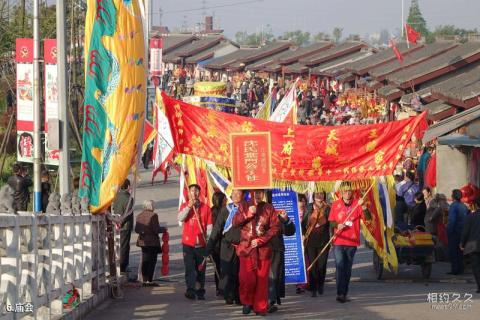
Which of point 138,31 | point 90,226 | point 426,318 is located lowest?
point 426,318

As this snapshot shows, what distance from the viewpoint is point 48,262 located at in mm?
12086

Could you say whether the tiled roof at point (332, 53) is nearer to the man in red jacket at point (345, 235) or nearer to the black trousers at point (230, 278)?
the man in red jacket at point (345, 235)

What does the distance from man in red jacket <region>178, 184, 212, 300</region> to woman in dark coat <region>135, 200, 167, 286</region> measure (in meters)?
1.49

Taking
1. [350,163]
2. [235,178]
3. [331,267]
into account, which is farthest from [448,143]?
[235,178]

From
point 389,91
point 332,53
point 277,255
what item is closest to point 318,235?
point 277,255

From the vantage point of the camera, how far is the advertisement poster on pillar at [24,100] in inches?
856

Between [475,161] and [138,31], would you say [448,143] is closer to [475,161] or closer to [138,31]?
[475,161]

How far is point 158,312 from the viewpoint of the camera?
14.8m

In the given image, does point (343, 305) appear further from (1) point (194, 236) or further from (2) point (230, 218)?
(1) point (194, 236)

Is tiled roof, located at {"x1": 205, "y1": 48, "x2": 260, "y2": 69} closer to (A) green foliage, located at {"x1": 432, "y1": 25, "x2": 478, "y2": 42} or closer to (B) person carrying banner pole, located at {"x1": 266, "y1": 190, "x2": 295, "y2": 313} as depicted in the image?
(A) green foliage, located at {"x1": 432, "y1": 25, "x2": 478, "y2": 42}

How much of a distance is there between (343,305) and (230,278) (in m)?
1.52

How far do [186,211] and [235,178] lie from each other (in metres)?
1.43

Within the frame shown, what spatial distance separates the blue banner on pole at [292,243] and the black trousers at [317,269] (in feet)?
0.50

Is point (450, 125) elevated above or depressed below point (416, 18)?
below
